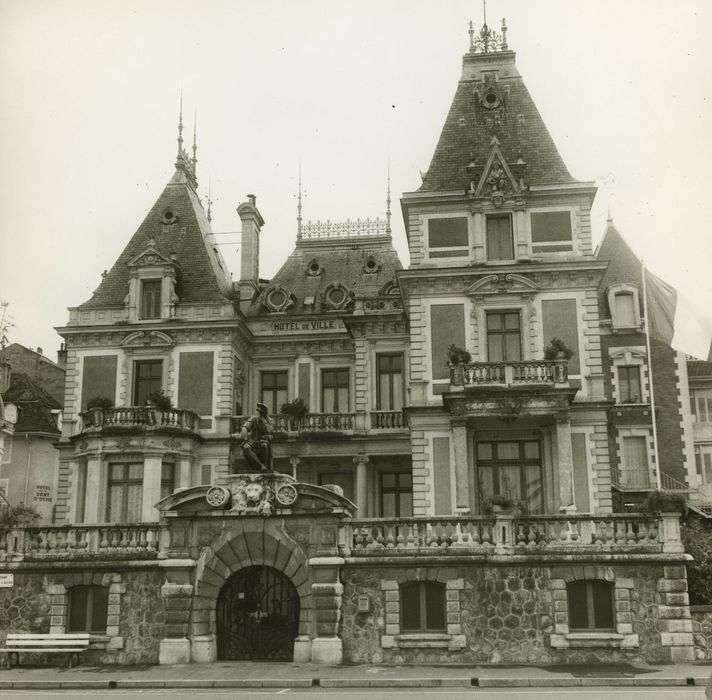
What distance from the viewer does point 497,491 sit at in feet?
106

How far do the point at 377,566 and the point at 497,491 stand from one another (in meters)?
10.5

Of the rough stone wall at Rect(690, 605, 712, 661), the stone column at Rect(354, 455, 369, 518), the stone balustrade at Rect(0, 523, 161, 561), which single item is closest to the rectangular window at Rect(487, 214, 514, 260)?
the stone column at Rect(354, 455, 369, 518)

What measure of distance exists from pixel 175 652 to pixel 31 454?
90.9ft

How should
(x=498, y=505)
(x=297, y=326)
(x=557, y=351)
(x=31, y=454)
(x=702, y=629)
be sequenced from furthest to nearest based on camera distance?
(x=31, y=454), (x=297, y=326), (x=557, y=351), (x=498, y=505), (x=702, y=629)

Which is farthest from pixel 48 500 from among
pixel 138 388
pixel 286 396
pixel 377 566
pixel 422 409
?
pixel 377 566

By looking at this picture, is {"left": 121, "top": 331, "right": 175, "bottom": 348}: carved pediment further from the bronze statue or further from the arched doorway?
the arched doorway

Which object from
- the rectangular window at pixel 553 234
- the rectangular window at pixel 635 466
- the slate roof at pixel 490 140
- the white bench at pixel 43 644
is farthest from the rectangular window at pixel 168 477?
the rectangular window at pixel 635 466

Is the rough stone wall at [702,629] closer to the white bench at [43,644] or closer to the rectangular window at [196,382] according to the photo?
the white bench at [43,644]

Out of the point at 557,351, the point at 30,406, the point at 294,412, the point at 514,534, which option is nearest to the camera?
the point at 514,534

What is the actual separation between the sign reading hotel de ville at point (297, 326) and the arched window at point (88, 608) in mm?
19532

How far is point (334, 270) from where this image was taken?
45.7 meters

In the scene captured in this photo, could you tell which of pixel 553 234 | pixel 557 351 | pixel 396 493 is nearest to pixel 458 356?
pixel 557 351

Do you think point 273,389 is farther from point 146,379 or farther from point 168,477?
point 168,477

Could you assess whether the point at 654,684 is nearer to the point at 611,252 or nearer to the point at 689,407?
the point at 689,407
